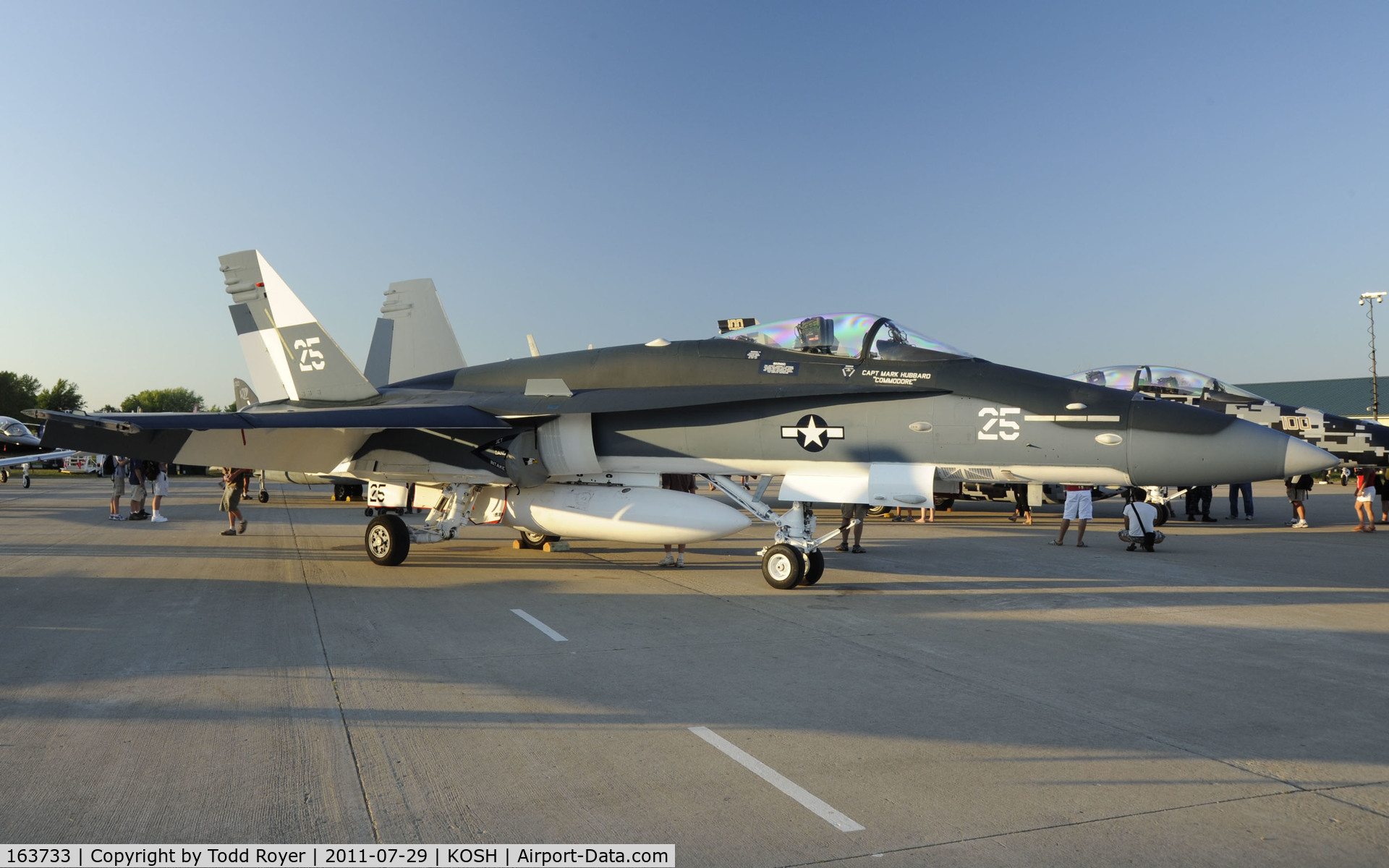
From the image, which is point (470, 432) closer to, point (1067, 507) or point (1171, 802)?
point (1171, 802)

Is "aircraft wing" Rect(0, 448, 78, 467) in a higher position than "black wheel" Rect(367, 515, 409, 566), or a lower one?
higher

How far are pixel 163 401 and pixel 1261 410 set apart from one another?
137417mm

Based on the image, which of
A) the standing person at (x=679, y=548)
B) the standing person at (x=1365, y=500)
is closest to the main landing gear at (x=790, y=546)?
the standing person at (x=679, y=548)

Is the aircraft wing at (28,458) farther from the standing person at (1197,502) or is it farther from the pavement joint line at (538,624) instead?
the standing person at (1197,502)

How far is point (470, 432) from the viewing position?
10.3m

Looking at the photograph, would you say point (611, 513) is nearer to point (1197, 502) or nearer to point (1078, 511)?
point (1078, 511)

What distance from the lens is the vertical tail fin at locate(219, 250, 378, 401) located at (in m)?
12.3

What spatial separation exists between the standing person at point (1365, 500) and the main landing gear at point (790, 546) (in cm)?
1358

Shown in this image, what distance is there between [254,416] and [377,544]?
7.08 ft

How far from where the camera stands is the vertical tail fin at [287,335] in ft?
40.3

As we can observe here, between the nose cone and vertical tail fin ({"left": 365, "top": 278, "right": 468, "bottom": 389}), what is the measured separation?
43.6 feet

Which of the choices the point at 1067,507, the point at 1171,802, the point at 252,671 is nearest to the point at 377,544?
the point at 252,671

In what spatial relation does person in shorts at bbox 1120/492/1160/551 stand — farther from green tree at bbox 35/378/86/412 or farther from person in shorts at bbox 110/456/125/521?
green tree at bbox 35/378/86/412

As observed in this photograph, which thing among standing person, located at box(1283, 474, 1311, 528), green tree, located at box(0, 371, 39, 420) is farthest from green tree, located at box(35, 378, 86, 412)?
standing person, located at box(1283, 474, 1311, 528)
